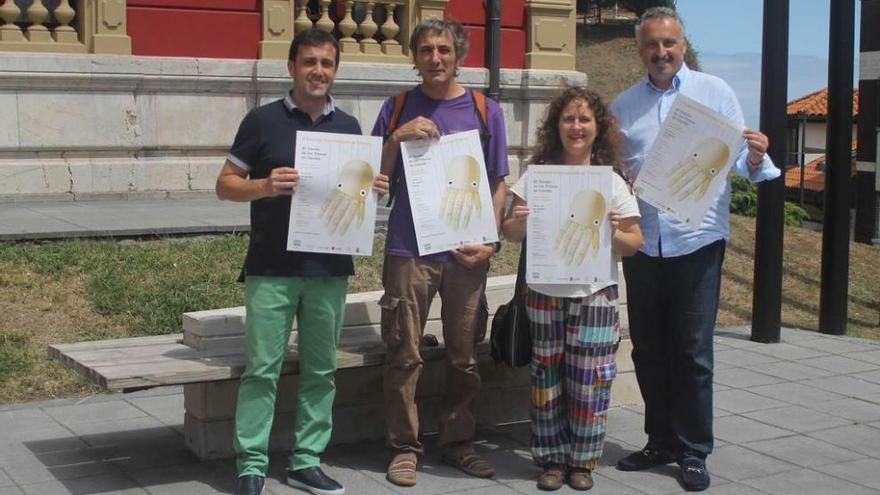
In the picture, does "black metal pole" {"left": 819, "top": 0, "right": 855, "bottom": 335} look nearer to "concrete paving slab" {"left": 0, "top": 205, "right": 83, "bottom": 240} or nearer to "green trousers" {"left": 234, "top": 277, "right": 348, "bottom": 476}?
"green trousers" {"left": 234, "top": 277, "right": 348, "bottom": 476}

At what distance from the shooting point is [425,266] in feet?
17.7

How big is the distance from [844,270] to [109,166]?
6.85 m

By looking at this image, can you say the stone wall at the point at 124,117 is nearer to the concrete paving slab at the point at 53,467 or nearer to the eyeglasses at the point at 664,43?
the concrete paving slab at the point at 53,467

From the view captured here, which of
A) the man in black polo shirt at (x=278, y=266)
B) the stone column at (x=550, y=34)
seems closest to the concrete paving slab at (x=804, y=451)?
the man in black polo shirt at (x=278, y=266)

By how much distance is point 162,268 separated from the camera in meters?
8.63

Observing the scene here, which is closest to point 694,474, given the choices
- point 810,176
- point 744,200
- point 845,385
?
point 845,385

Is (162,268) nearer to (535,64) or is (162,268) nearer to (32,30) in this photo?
(32,30)

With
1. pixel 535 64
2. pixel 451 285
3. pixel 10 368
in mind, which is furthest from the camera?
pixel 535 64

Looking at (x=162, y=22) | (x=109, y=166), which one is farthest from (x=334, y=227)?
(x=162, y=22)

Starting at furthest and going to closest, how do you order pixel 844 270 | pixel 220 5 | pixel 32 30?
pixel 220 5 → pixel 32 30 → pixel 844 270

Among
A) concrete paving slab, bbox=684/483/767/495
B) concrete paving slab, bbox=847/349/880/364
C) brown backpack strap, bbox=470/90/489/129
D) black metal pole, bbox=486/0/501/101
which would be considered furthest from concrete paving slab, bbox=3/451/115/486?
black metal pole, bbox=486/0/501/101

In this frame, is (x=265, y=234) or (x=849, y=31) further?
(x=849, y=31)

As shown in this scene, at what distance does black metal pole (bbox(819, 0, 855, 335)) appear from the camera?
9.44 m

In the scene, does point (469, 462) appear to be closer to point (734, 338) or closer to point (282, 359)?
point (282, 359)
